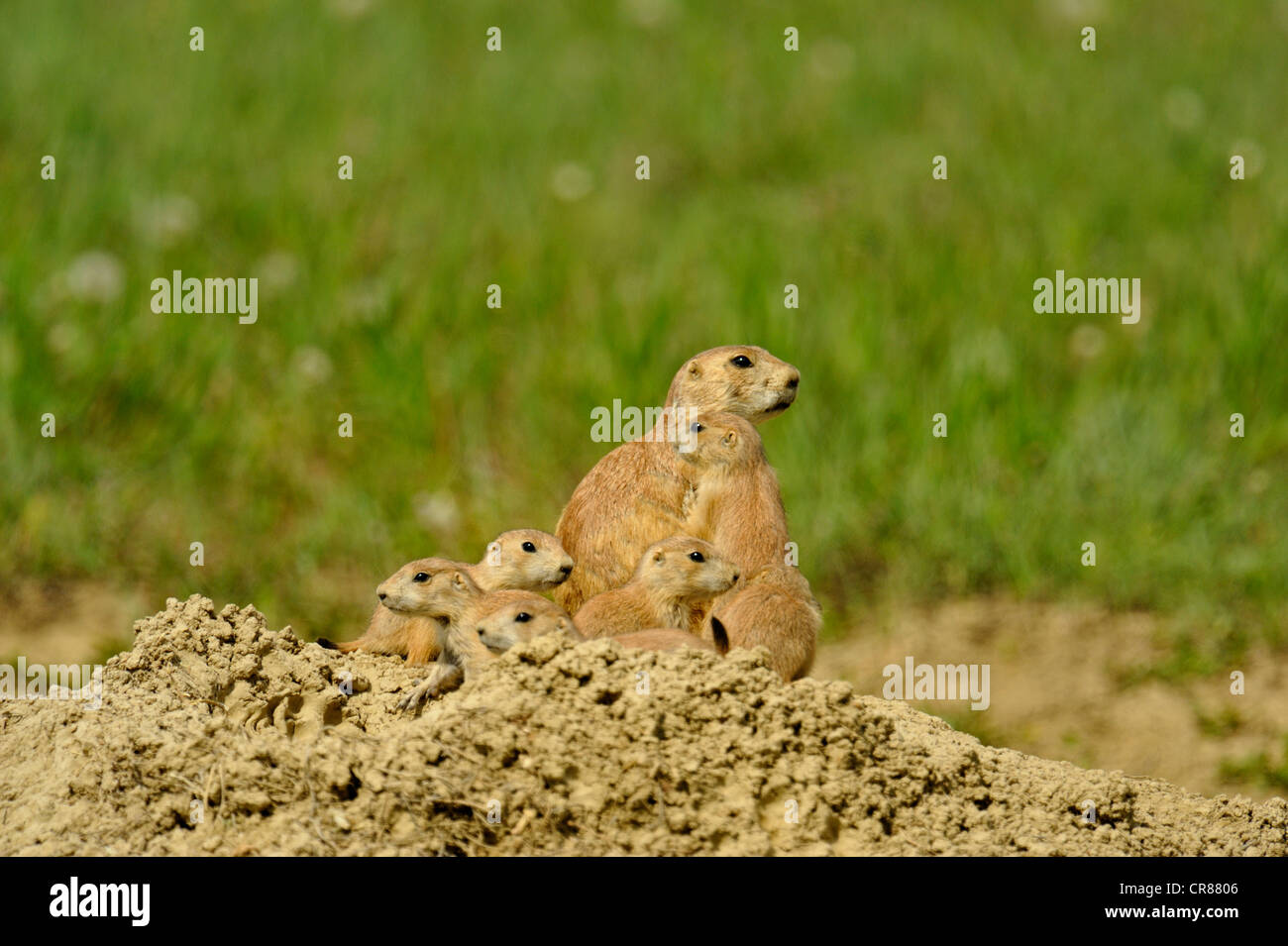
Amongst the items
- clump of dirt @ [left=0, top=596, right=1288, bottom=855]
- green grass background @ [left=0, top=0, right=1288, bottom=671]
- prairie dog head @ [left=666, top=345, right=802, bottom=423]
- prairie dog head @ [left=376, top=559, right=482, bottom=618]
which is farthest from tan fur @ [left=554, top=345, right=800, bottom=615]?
green grass background @ [left=0, top=0, right=1288, bottom=671]

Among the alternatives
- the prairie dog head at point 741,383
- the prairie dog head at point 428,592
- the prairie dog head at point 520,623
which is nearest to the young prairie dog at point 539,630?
the prairie dog head at point 520,623

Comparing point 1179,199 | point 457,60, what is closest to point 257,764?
point 1179,199

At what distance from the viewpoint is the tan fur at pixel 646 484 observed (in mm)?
5059

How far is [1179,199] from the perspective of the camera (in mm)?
10945

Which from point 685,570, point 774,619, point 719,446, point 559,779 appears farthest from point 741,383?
point 559,779

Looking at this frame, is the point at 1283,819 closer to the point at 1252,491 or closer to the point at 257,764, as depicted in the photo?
the point at 257,764

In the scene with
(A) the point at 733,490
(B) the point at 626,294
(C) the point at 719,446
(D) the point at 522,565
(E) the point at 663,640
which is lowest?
(E) the point at 663,640

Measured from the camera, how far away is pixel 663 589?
475 cm

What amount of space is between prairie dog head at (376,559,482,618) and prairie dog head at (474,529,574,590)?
14 centimetres

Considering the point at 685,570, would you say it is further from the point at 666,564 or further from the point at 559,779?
the point at 559,779

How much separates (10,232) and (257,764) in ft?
22.4

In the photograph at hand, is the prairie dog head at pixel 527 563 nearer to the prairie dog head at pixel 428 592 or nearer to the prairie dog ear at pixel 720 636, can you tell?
the prairie dog head at pixel 428 592

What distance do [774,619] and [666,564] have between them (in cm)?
34

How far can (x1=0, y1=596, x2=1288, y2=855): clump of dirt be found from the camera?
3957 millimetres
